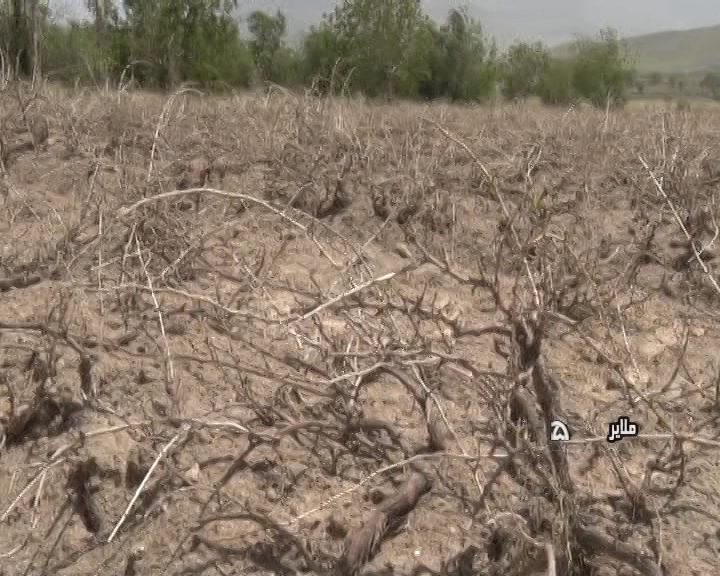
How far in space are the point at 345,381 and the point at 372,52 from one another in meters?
18.4

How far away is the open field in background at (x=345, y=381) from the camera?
1765 mm

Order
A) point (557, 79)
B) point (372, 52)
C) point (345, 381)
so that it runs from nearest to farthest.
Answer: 1. point (345, 381)
2. point (372, 52)
3. point (557, 79)

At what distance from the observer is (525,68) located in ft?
71.0

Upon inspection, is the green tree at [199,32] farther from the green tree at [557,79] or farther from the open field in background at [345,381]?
the open field in background at [345,381]

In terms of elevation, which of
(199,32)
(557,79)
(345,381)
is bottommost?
(345,381)

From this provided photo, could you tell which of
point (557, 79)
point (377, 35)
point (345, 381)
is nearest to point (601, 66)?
point (557, 79)

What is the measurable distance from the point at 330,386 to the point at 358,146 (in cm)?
168

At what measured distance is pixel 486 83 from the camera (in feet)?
78.1

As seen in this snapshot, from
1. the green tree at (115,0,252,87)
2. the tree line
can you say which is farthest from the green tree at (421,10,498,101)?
the green tree at (115,0,252,87)

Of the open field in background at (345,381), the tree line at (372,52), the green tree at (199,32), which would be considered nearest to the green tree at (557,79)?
the tree line at (372,52)

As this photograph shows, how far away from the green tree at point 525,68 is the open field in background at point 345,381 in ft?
61.1

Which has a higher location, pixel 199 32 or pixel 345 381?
pixel 199 32

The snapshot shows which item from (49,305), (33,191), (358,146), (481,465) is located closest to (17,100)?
(33,191)

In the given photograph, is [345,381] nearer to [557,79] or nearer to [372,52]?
[372,52]
